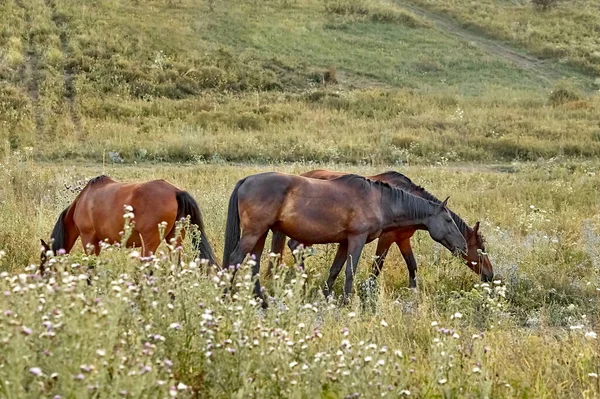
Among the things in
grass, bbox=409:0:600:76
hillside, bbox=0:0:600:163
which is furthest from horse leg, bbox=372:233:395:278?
grass, bbox=409:0:600:76

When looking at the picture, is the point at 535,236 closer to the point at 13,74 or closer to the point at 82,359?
the point at 82,359

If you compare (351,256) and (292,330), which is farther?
(351,256)

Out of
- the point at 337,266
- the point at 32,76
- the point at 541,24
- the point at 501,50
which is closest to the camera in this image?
the point at 337,266

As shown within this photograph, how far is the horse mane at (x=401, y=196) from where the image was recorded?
7801 mm

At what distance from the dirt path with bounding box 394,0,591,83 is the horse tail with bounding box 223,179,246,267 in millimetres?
29099

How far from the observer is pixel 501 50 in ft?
125

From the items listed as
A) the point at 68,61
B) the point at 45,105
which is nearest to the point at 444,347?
the point at 45,105

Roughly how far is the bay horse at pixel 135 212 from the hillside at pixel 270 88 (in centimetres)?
838

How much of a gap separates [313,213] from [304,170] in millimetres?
7895

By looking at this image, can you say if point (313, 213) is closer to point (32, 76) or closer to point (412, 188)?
point (412, 188)

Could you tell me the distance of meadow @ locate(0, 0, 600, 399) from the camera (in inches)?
135

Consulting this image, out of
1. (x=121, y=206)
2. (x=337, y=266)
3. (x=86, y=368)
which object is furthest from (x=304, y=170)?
(x=86, y=368)

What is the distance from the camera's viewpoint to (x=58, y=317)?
2.96 metres

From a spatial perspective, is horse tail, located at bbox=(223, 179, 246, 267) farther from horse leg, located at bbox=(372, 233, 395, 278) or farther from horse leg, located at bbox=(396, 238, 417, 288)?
horse leg, located at bbox=(396, 238, 417, 288)
